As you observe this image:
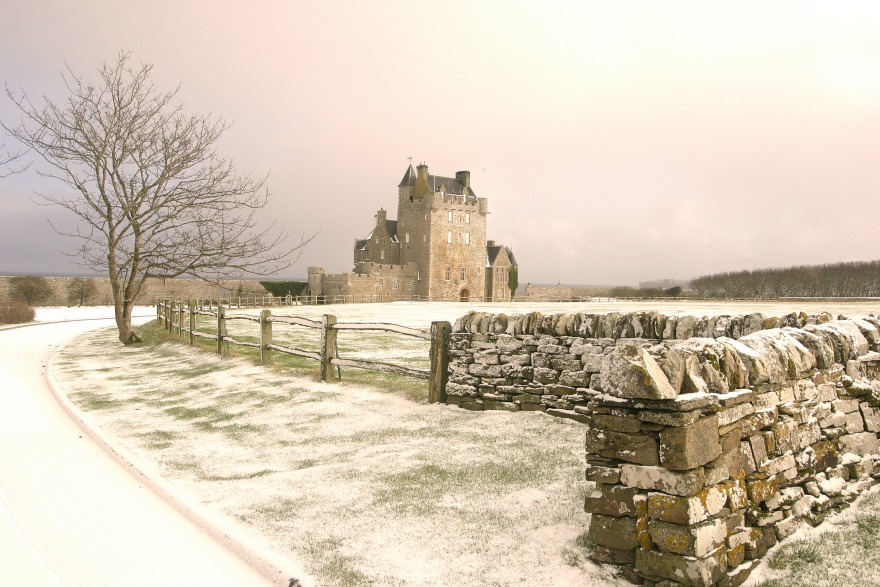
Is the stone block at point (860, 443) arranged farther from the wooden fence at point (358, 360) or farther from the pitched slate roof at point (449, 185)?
the pitched slate roof at point (449, 185)

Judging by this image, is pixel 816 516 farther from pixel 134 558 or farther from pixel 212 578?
pixel 134 558

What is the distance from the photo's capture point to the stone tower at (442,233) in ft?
220

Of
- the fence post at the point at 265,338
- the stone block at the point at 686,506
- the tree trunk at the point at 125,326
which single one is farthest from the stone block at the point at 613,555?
the tree trunk at the point at 125,326

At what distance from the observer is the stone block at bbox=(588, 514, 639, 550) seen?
3.82 metres

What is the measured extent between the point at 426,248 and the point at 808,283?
45839mm

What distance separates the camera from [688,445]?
11.5ft

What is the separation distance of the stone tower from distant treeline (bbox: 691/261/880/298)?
1164 inches

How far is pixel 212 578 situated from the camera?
→ 4.21 metres

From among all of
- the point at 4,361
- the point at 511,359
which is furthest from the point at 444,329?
the point at 4,361

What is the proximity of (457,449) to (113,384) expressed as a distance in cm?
947

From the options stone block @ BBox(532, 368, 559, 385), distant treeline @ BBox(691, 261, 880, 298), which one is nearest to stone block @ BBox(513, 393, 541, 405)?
stone block @ BBox(532, 368, 559, 385)

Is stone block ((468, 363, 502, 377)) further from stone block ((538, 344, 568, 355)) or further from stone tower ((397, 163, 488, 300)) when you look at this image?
stone tower ((397, 163, 488, 300))

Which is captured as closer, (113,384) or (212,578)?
(212,578)

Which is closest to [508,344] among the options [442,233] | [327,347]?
[327,347]
